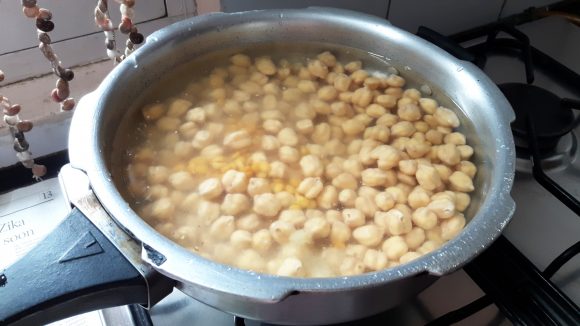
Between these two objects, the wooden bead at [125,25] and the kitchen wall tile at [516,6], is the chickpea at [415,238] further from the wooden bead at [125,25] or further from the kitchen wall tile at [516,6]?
the kitchen wall tile at [516,6]

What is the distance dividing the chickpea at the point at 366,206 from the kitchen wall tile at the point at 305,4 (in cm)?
37

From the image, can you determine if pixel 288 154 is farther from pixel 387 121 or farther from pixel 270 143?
pixel 387 121

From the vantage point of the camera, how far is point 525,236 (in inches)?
27.4

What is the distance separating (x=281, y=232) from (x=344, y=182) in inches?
4.2

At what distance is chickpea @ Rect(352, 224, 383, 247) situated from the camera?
22.6 inches

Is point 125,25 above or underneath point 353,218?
above

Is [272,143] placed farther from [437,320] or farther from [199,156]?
[437,320]

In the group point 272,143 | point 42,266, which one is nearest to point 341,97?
point 272,143

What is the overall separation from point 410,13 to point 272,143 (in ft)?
1.42

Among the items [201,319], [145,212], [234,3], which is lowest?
[201,319]

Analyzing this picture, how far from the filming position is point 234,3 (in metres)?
0.80

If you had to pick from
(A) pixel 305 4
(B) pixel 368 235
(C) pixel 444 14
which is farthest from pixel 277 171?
(C) pixel 444 14

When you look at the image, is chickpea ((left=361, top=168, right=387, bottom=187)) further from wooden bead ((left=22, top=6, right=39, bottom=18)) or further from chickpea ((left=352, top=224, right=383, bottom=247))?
wooden bead ((left=22, top=6, right=39, bottom=18))

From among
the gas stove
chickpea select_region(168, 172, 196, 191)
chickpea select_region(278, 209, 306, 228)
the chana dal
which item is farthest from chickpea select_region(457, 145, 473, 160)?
chickpea select_region(168, 172, 196, 191)
